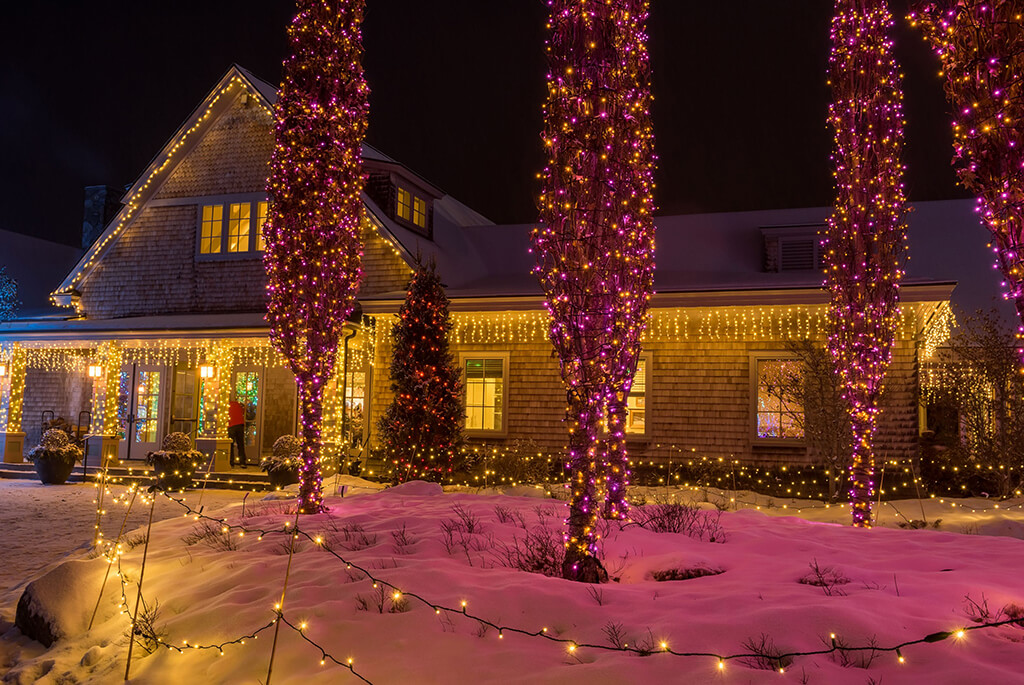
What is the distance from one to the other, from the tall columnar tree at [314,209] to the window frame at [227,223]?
901 cm

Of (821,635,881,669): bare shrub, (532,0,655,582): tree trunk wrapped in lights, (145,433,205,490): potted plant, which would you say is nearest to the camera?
(821,635,881,669): bare shrub

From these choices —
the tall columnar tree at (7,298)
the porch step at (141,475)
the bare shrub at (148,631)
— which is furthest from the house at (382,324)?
the bare shrub at (148,631)

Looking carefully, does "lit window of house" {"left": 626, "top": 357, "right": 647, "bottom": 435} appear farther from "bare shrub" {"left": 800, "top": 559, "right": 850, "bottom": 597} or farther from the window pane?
"bare shrub" {"left": 800, "top": 559, "right": 850, "bottom": 597}

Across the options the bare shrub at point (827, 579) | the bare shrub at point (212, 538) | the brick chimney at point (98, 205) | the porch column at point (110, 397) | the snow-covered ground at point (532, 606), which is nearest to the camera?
the snow-covered ground at point (532, 606)

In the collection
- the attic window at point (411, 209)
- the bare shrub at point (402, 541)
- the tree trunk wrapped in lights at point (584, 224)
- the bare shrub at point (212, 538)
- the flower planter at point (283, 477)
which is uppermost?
the attic window at point (411, 209)

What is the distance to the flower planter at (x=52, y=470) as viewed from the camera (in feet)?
48.6

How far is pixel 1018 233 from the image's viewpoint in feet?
12.7

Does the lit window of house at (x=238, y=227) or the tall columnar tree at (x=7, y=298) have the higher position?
the lit window of house at (x=238, y=227)

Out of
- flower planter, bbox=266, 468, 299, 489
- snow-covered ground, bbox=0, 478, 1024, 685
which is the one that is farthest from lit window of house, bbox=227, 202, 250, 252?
snow-covered ground, bbox=0, 478, 1024, 685

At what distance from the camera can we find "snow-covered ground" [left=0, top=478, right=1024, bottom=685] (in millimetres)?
3555

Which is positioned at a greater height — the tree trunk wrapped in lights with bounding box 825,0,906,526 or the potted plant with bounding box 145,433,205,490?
the tree trunk wrapped in lights with bounding box 825,0,906,526

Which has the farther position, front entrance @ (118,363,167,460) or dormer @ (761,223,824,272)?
front entrance @ (118,363,167,460)

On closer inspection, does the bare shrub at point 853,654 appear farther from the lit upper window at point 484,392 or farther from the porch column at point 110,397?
the porch column at point 110,397

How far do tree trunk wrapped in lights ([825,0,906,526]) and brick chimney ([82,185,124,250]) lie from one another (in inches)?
871
